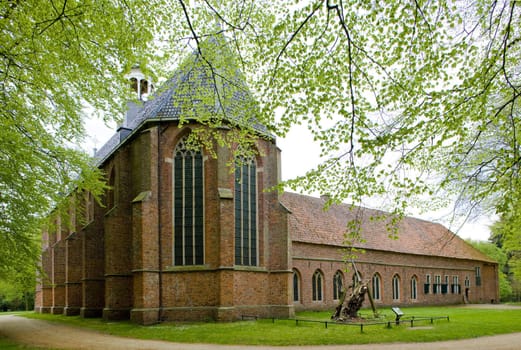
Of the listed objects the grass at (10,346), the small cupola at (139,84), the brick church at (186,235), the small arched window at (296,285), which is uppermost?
the small cupola at (139,84)

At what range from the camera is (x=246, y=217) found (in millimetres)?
23062

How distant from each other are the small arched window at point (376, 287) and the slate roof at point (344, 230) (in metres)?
2.07

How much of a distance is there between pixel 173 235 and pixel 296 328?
7132 millimetres

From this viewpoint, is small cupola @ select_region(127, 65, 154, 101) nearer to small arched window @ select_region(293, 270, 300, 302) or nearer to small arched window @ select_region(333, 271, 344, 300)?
small arched window @ select_region(293, 270, 300, 302)

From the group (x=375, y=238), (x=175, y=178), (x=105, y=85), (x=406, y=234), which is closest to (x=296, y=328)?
(x=175, y=178)

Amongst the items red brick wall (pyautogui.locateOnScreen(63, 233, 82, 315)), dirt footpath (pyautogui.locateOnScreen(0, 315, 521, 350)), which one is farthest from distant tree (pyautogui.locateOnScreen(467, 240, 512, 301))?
red brick wall (pyautogui.locateOnScreen(63, 233, 82, 315))

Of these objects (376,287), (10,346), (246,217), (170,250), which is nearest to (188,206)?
(170,250)

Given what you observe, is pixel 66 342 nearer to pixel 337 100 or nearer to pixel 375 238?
pixel 337 100

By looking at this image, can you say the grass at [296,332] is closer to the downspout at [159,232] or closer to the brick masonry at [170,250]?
the downspout at [159,232]

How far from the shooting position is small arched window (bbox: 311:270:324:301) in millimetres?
30109

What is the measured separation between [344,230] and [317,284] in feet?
17.3

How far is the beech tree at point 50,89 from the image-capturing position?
9.35 m

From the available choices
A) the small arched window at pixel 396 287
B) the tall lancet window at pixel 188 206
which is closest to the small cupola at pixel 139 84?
the tall lancet window at pixel 188 206

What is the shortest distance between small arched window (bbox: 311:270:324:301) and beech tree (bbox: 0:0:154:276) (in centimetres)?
1701
